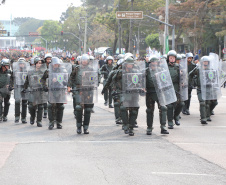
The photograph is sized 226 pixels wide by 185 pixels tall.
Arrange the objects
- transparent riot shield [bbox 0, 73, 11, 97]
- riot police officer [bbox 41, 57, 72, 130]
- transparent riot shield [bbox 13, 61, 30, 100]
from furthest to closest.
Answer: transparent riot shield [bbox 0, 73, 11, 97] → transparent riot shield [bbox 13, 61, 30, 100] → riot police officer [bbox 41, 57, 72, 130]

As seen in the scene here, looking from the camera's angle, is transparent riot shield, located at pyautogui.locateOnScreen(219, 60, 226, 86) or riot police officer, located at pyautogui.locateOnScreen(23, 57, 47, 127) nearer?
riot police officer, located at pyautogui.locateOnScreen(23, 57, 47, 127)

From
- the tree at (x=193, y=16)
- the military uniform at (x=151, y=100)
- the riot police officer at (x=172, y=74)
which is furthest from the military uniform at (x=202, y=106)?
the tree at (x=193, y=16)

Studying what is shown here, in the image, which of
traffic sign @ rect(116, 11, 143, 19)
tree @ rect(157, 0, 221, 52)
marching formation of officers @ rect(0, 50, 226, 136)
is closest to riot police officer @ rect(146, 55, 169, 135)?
marching formation of officers @ rect(0, 50, 226, 136)

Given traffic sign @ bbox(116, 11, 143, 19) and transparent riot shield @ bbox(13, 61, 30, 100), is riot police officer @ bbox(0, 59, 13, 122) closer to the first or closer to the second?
transparent riot shield @ bbox(13, 61, 30, 100)

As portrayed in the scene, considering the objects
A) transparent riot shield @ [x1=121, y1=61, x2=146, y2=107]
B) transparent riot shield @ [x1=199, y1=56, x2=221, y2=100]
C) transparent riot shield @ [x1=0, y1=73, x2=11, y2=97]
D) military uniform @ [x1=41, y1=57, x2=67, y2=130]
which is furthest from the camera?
transparent riot shield @ [x1=0, y1=73, x2=11, y2=97]

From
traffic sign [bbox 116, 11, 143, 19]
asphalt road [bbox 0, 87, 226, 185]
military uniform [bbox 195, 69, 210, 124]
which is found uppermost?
traffic sign [bbox 116, 11, 143, 19]

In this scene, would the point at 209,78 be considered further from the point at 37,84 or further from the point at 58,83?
the point at 37,84

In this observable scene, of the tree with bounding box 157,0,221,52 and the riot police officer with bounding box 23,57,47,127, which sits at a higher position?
the tree with bounding box 157,0,221,52

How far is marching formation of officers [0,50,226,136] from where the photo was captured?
418 inches

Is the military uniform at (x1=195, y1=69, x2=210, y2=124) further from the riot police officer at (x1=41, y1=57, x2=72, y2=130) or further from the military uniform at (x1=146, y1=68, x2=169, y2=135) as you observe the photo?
the riot police officer at (x1=41, y1=57, x2=72, y2=130)

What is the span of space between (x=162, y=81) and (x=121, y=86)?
2.94ft

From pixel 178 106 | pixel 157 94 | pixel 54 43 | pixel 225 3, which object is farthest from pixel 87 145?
pixel 54 43

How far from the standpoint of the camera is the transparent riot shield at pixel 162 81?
10.6 m

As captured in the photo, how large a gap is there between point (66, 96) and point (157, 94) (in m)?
2.24
